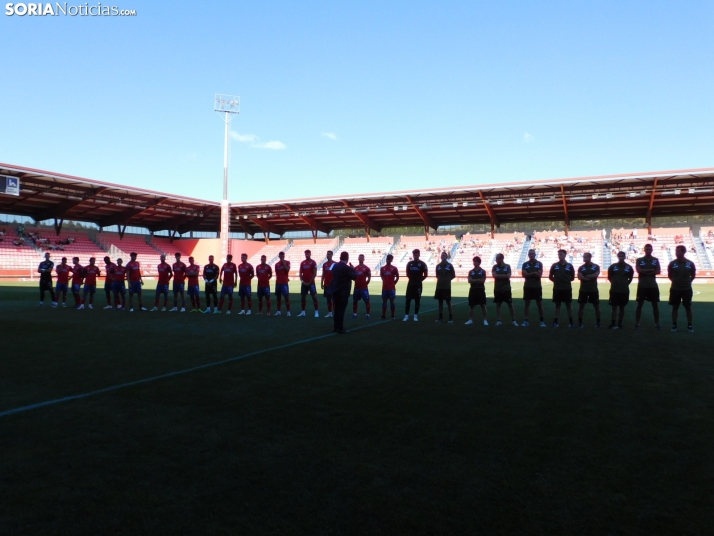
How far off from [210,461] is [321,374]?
2873 millimetres

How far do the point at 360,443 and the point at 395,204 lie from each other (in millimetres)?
43970

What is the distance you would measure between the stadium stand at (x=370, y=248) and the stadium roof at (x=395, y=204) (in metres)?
1.94

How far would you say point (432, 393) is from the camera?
Answer: 5504 mm

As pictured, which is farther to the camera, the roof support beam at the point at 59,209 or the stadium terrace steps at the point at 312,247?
the stadium terrace steps at the point at 312,247

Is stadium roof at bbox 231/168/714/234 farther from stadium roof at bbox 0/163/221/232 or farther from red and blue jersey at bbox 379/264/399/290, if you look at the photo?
red and blue jersey at bbox 379/264/399/290

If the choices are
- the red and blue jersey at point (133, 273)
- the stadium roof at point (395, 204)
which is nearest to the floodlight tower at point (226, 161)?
the stadium roof at point (395, 204)

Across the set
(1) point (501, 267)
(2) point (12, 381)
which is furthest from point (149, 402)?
(1) point (501, 267)

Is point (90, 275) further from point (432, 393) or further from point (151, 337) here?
point (432, 393)

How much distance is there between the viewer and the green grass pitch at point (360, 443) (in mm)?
2844

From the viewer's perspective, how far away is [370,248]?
52.8m

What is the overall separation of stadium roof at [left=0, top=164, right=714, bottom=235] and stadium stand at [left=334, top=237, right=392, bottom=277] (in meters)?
1.94

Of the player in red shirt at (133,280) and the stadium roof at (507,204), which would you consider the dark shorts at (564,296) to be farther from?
the stadium roof at (507,204)

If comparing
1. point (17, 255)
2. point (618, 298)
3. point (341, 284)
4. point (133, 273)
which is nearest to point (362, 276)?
point (341, 284)

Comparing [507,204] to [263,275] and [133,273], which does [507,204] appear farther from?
[133,273]
